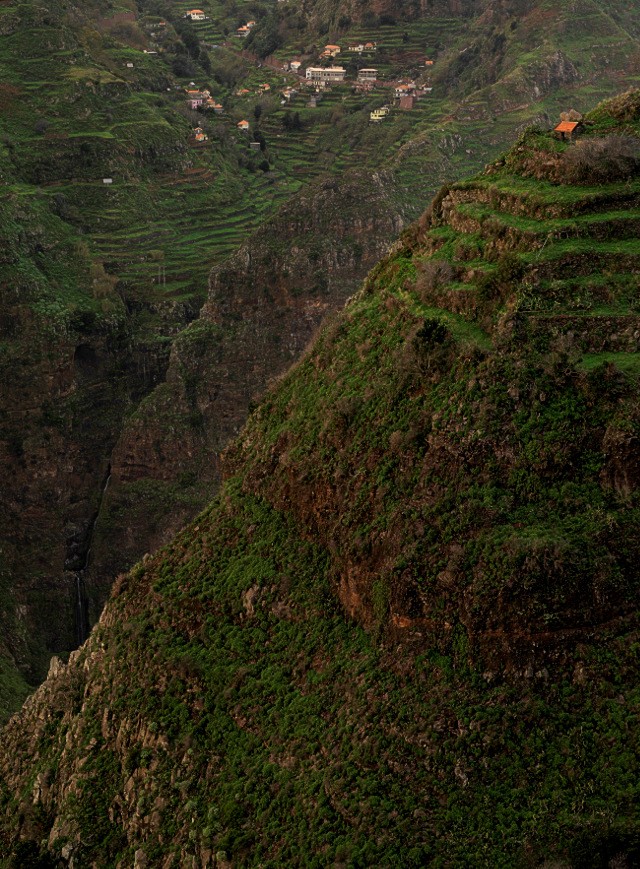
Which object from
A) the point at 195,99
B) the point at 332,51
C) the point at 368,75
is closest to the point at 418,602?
the point at 195,99

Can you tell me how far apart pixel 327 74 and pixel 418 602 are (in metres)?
75.1

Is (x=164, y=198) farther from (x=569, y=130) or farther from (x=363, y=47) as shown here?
(x=569, y=130)

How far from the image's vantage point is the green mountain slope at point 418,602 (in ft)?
55.4

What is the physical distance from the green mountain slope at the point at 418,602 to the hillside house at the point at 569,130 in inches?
11.8

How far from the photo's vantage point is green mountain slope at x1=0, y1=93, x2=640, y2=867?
16.9 m

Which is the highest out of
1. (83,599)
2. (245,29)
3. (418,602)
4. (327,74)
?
(418,602)

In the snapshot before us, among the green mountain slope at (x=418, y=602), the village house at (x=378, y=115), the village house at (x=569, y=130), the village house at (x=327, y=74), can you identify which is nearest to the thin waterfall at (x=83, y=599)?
the green mountain slope at (x=418, y=602)

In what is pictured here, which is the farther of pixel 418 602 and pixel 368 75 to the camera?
pixel 368 75

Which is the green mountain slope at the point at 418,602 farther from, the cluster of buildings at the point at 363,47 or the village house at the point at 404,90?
the cluster of buildings at the point at 363,47

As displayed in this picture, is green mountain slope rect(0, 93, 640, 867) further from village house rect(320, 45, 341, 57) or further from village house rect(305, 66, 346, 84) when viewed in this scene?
village house rect(320, 45, 341, 57)

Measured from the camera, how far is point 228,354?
55.1m

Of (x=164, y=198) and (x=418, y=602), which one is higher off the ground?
(x=418, y=602)

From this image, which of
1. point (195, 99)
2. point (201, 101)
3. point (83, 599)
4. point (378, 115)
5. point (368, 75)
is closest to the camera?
point (83, 599)

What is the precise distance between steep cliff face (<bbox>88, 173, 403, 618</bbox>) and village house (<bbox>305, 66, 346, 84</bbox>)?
32.3 meters
